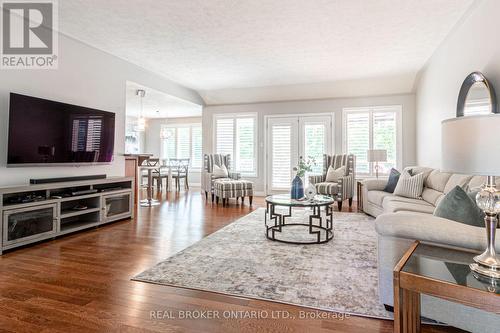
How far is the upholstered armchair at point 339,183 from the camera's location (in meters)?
5.22

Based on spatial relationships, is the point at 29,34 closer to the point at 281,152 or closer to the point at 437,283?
the point at 437,283

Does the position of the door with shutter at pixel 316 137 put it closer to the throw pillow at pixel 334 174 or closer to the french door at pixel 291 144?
the french door at pixel 291 144

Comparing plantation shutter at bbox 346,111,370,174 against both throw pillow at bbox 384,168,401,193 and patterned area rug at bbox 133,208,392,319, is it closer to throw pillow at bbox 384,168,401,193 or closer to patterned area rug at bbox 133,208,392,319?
throw pillow at bbox 384,168,401,193

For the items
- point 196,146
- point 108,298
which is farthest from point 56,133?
point 196,146

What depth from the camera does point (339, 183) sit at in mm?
5273

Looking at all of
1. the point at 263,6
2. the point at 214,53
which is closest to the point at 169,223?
the point at 214,53

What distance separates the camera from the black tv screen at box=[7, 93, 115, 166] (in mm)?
3246

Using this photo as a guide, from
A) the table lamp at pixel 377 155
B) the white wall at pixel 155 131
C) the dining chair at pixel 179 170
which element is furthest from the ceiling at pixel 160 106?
the table lamp at pixel 377 155

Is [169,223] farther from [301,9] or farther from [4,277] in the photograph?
[301,9]

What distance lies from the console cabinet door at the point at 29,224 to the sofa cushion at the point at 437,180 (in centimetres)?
478

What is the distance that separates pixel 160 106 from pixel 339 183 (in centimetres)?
554

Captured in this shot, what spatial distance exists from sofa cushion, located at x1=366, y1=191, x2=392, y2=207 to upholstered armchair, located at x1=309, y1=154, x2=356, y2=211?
1.86ft

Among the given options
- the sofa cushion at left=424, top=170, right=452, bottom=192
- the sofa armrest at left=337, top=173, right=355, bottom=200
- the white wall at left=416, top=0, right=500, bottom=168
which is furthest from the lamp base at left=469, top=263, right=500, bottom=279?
the sofa armrest at left=337, top=173, right=355, bottom=200

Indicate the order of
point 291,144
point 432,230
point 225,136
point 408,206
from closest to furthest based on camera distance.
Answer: point 432,230 → point 408,206 → point 291,144 → point 225,136
